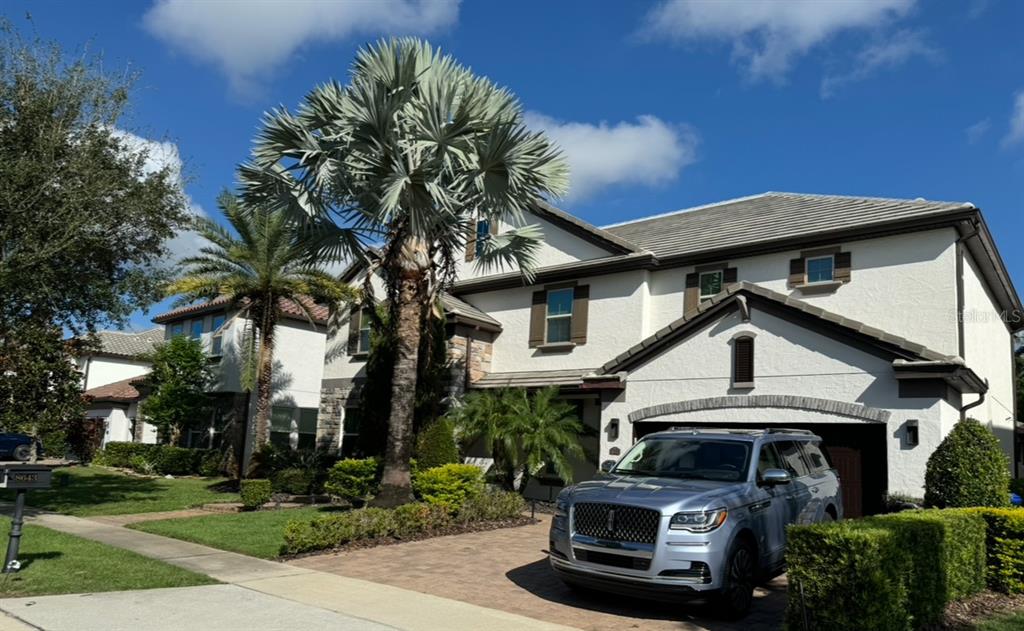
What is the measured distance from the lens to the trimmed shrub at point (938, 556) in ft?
22.6

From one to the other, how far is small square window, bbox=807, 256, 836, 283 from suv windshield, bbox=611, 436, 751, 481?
8.49 metres

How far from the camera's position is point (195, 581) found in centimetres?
891

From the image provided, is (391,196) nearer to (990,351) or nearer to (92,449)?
(990,351)

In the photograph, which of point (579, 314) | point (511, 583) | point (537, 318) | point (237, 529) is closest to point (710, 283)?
point (579, 314)

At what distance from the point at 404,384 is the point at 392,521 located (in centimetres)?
298

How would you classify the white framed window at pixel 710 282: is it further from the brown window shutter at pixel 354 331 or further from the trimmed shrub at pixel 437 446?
the brown window shutter at pixel 354 331

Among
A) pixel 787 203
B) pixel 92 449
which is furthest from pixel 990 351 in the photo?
pixel 92 449

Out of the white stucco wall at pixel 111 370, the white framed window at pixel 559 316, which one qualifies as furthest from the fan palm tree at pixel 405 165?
the white stucco wall at pixel 111 370

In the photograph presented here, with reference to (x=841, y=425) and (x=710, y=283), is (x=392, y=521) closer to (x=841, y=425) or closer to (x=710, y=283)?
(x=841, y=425)

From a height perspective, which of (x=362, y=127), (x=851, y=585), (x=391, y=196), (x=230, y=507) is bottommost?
(x=230, y=507)

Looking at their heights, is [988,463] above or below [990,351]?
below

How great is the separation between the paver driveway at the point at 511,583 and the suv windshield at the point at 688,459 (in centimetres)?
149

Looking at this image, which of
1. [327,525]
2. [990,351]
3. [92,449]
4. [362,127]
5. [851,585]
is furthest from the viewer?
[92,449]

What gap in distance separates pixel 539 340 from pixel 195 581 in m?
12.8
